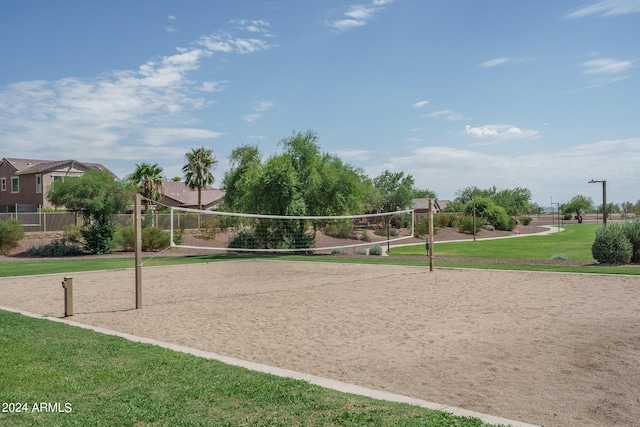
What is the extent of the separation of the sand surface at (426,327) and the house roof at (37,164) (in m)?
34.5

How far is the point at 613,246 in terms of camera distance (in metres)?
19.5

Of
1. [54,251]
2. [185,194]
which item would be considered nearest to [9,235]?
[54,251]

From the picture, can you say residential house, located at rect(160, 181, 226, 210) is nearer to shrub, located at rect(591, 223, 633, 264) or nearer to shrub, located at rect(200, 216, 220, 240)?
shrub, located at rect(200, 216, 220, 240)

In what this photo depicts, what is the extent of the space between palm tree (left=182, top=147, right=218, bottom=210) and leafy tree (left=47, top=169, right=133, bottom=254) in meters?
22.9

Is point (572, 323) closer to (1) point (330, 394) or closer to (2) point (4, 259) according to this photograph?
(1) point (330, 394)

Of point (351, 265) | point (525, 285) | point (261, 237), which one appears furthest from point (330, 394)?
point (261, 237)

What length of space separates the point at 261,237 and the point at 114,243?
8226 millimetres

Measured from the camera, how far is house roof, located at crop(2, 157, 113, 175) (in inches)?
1900

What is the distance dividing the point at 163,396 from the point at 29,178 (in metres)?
50.6

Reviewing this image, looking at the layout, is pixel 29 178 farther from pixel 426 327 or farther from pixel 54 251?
pixel 426 327

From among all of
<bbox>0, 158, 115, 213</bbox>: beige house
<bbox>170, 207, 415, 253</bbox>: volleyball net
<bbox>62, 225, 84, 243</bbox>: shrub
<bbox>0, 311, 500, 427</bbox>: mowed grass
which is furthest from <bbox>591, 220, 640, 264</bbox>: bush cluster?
<bbox>0, 158, 115, 213</bbox>: beige house

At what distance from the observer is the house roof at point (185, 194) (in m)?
61.9

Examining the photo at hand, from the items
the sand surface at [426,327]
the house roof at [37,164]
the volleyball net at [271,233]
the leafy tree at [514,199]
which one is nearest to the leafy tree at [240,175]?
the volleyball net at [271,233]

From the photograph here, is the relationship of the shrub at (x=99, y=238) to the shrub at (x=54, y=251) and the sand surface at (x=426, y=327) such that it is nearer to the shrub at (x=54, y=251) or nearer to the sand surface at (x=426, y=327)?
the shrub at (x=54, y=251)
